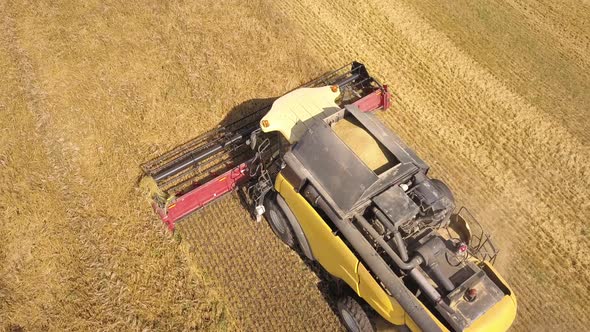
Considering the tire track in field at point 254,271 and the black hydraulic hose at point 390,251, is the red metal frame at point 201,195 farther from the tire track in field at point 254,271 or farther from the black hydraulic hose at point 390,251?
the black hydraulic hose at point 390,251

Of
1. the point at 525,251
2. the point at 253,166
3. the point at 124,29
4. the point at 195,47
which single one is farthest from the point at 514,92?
the point at 124,29

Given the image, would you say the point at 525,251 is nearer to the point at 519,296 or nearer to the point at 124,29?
the point at 519,296

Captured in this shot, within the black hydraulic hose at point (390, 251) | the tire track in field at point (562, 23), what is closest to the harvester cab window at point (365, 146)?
the black hydraulic hose at point (390, 251)

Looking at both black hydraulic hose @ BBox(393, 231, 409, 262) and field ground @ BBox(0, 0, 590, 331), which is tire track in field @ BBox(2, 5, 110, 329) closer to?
field ground @ BBox(0, 0, 590, 331)

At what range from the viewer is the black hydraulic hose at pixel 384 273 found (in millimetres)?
5352

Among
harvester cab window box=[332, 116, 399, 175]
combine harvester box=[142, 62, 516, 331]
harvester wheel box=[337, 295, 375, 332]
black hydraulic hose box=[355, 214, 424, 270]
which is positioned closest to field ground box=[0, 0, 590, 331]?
harvester wheel box=[337, 295, 375, 332]

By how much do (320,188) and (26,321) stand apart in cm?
467

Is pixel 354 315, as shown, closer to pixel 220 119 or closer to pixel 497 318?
pixel 497 318

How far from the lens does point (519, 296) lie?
24.2 feet

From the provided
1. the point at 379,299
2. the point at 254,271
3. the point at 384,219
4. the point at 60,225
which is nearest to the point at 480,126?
the point at 384,219

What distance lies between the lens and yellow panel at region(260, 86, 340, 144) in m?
7.37

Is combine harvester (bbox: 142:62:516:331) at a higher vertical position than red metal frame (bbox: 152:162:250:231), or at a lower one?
higher

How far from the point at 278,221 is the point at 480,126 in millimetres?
4855

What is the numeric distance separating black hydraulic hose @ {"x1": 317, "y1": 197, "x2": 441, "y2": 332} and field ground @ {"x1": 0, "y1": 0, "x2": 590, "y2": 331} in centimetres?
162
